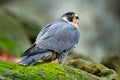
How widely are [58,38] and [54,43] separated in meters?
0.23

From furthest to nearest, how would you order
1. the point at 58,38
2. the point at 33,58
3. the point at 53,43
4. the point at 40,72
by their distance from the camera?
the point at 58,38
the point at 53,43
the point at 33,58
the point at 40,72

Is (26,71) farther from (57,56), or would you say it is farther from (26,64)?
(57,56)

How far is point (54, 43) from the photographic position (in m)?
10.2

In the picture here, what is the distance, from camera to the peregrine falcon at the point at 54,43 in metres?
9.55

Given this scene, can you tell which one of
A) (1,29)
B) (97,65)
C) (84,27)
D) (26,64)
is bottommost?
(26,64)

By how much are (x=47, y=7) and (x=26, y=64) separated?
1642 centimetres

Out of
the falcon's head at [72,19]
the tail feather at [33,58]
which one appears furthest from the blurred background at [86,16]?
the tail feather at [33,58]

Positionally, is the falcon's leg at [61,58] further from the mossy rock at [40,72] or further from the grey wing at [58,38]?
the mossy rock at [40,72]

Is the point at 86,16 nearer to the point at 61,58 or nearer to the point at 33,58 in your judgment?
the point at 61,58

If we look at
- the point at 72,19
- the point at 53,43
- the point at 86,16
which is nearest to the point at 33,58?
the point at 53,43

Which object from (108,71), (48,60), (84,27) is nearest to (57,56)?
(48,60)

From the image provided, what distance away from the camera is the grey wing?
1006 cm

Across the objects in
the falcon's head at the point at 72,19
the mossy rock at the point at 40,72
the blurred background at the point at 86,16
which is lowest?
the mossy rock at the point at 40,72

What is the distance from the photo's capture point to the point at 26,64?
353 inches
